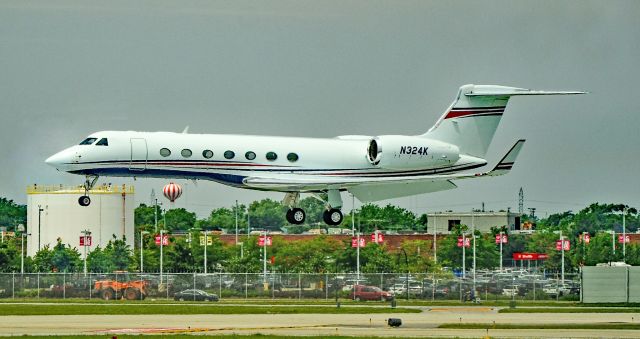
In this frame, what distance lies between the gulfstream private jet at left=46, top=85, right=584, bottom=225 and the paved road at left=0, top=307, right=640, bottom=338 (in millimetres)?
7964

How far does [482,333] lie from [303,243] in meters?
83.9

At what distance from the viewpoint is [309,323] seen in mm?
73188

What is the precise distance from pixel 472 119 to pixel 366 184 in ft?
32.2

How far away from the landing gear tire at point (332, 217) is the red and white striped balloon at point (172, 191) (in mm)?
33724

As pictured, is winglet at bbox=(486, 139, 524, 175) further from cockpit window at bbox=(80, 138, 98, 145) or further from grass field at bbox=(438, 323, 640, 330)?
cockpit window at bbox=(80, 138, 98, 145)

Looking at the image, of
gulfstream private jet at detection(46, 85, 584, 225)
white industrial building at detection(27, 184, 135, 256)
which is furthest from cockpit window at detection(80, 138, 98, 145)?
white industrial building at detection(27, 184, 135, 256)

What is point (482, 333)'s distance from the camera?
215 ft

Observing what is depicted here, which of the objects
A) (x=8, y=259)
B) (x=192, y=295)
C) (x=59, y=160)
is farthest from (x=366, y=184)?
(x=8, y=259)

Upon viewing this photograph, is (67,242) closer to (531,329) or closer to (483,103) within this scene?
(483,103)

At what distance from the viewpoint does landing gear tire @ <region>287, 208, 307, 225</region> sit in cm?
8506

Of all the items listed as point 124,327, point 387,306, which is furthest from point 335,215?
point 124,327

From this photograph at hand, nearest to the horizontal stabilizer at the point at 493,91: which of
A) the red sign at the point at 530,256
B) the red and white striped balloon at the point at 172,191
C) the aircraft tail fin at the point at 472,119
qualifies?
the aircraft tail fin at the point at 472,119

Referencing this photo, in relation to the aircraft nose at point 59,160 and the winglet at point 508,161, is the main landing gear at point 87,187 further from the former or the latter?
the winglet at point 508,161

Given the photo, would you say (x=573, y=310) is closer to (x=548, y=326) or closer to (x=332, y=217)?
(x=332, y=217)
